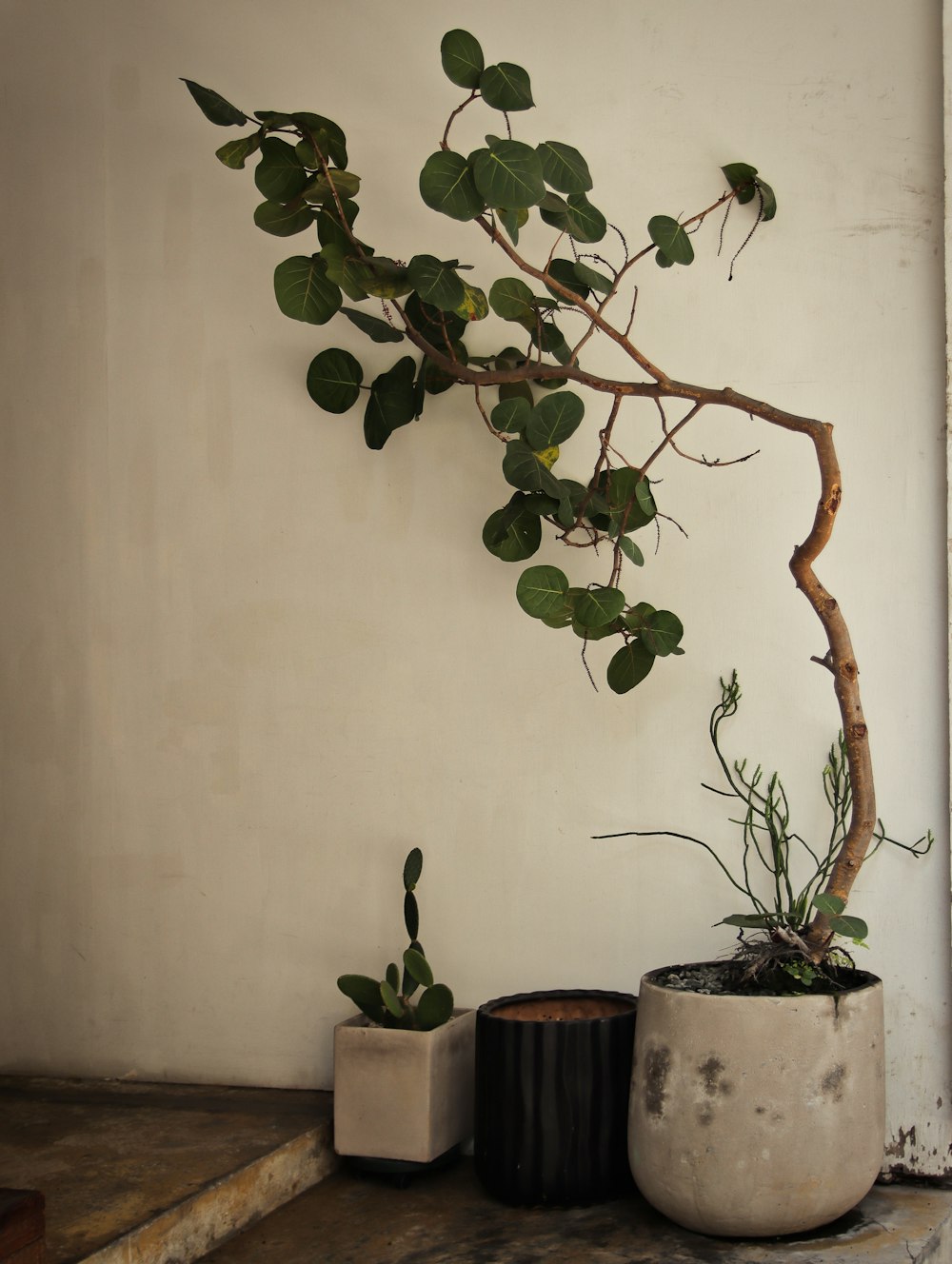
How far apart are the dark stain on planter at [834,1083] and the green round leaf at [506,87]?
158cm

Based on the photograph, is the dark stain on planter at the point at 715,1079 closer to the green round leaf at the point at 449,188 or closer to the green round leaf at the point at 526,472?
the green round leaf at the point at 526,472

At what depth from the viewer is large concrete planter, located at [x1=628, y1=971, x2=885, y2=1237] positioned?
1.92m

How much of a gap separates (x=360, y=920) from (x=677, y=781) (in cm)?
71

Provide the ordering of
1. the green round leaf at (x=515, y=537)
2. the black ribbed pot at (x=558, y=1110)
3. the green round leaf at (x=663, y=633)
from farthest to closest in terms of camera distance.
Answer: the green round leaf at (x=515, y=537), the green round leaf at (x=663, y=633), the black ribbed pot at (x=558, y=1110)

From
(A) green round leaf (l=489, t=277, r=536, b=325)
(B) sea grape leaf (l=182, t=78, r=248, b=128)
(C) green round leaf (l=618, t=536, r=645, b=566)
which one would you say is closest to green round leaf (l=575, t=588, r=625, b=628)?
(C) green round leaf (l=618, t=536, r=645, b=566)

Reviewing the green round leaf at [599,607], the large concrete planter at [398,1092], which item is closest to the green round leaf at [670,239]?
the green round leaf at [599,607]

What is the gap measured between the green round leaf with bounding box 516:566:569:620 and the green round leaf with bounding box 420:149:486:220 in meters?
0.60

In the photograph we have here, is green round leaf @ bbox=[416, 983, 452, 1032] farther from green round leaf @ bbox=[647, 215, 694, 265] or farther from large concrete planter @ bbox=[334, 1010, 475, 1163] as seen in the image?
green round leaf @ bbox=[647, 215, 694, 265]

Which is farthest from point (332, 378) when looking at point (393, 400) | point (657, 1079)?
point (657, 1079)

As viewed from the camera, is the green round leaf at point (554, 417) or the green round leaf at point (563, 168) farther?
the green round leaf at point (554, 417)

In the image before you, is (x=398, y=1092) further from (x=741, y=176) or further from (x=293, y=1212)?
(x=741, y=176)

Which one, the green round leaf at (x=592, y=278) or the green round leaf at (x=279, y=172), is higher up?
the green round leaf at (x=279, y=172)

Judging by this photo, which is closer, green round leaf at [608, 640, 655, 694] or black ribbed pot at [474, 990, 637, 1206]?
black ribbed pot at [474, 990, 637, 1206]

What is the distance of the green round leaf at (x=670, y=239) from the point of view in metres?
2.17
